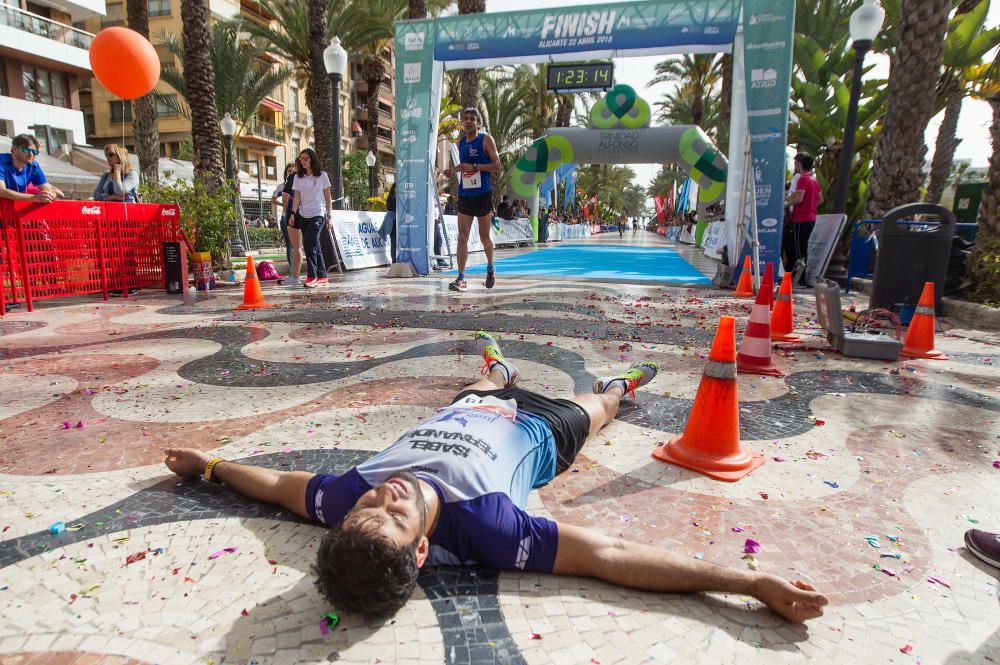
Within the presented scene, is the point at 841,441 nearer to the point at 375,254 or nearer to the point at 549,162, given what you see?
the point at 375,254

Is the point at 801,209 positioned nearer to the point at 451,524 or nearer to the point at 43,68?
the point at 451,524

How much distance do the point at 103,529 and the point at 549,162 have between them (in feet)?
76.4

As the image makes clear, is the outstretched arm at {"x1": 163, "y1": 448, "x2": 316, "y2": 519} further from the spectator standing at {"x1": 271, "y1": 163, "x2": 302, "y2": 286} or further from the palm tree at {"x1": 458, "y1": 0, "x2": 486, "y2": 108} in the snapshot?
the palm tree at {"x1": 458, "y1": 0, "x2": 486, "y2": 108}

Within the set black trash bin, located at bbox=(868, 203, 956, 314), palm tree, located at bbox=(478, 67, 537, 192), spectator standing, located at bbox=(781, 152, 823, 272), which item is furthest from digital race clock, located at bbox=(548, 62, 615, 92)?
palm tree, located at bbox=(478, 67, 537, 192)

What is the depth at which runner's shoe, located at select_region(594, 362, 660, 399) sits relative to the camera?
3.24 meters

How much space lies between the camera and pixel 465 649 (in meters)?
1.45

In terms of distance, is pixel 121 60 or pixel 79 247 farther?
pixel 121 60

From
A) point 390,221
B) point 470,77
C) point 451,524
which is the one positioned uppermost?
point 470,77

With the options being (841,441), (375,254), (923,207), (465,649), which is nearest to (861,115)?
(923,207)

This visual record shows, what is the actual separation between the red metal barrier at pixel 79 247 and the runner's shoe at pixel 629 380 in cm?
659

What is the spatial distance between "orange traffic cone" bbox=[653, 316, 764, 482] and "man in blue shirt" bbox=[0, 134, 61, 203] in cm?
715

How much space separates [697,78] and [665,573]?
110ft

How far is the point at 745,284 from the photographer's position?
328 inches

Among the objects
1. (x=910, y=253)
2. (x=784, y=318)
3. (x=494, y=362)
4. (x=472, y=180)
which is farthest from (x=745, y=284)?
(x=494, y=362)
